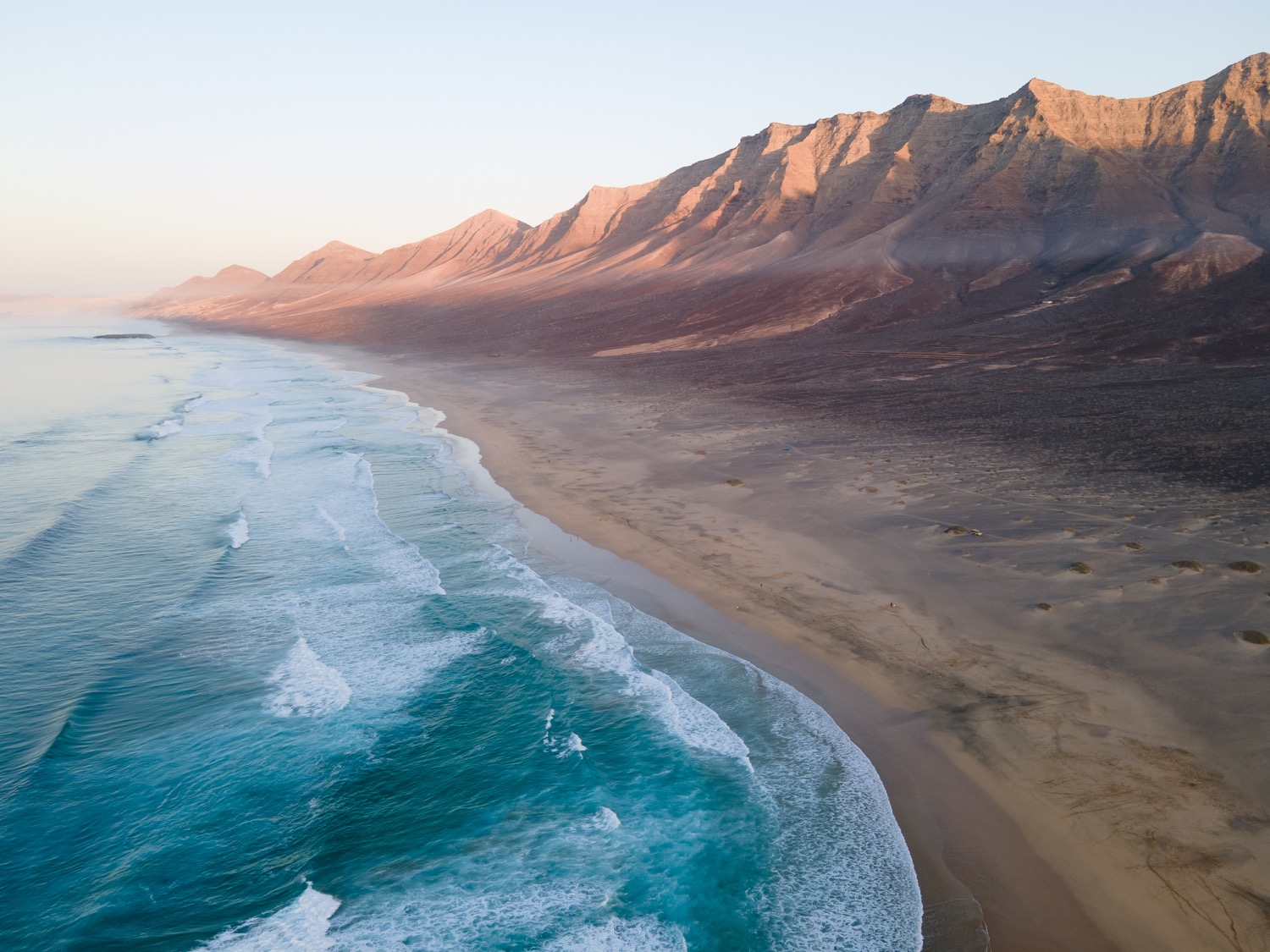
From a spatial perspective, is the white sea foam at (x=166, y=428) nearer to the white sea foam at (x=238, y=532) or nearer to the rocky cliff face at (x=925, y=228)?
the white sea foam at (x=238, y=532)

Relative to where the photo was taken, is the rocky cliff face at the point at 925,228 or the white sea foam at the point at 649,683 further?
the rocky cliff face at the point at 925,228

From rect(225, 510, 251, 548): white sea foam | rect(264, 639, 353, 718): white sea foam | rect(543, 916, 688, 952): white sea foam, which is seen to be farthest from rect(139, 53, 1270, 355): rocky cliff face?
rect(543, 916, 688, 952): white sea foam

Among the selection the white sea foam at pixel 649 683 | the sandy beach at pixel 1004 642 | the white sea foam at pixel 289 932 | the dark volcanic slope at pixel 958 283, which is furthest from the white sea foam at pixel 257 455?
the dark volcanic slope at pixel 958 283

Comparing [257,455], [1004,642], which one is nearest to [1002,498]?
[1004,642]

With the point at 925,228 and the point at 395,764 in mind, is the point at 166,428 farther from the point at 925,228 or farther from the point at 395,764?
the point at 925,228

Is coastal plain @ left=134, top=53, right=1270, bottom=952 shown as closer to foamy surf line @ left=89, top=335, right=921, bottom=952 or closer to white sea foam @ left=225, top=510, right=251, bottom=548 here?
foamy surf line @ left=89, top=335, right=921, bottom=952
